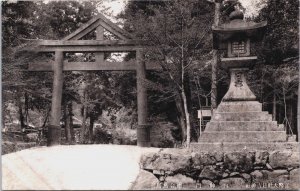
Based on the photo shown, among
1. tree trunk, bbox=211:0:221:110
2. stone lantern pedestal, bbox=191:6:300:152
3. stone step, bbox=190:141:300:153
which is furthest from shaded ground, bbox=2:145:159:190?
tree trunk, bbox=211:0:221:110

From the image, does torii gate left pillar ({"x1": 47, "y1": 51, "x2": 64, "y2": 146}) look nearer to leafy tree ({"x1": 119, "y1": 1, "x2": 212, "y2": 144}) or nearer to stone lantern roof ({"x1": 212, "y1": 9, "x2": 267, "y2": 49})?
leafy tree ({"x1": 119, "y1": 1, "x2": 212, "y2": 144})

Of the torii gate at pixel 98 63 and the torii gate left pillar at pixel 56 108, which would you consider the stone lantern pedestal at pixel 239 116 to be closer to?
the torii gate at pixel 98 63

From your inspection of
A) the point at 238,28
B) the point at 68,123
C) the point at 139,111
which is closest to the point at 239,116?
the point at 238,28

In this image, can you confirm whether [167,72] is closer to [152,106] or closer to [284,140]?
[152,106]

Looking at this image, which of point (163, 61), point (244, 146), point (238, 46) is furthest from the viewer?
point (163, 61)

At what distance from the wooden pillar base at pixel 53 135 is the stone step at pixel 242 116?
687 centimetres

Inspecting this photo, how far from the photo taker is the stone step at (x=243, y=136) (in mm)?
8984

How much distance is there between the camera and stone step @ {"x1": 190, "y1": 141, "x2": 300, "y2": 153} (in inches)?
347

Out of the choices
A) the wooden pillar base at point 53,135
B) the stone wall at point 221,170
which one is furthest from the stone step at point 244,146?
the wooden pillar base at point 53,135

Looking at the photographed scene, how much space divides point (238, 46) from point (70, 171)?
5259mm

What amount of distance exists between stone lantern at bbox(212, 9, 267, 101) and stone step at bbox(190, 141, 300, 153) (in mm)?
1303

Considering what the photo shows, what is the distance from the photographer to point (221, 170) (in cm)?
797

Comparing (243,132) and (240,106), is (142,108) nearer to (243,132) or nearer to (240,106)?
(240,106)

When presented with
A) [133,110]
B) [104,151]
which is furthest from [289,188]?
[133,110]
